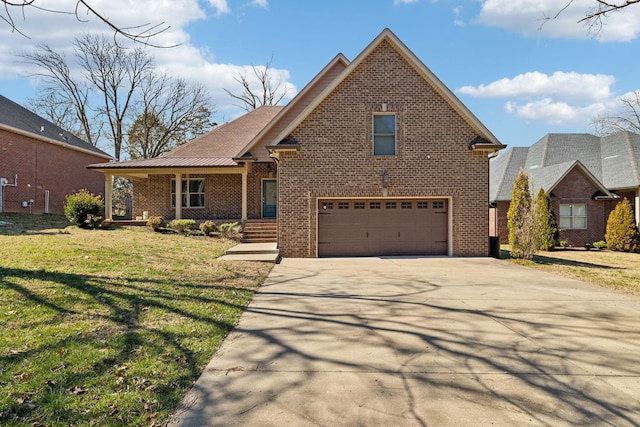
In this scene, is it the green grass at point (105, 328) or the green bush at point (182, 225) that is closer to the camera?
the green grass at point (105, 328)

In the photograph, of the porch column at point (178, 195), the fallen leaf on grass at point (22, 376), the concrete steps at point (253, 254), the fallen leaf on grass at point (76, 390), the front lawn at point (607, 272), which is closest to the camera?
the fallen leaf on grass at point (76, 390)

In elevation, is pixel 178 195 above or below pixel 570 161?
below

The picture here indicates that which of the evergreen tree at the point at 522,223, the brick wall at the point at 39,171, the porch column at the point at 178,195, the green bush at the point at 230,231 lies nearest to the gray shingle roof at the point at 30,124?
the brick wall at the point at 39,171

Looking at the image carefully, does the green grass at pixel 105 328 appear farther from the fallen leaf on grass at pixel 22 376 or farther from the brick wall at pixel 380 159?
the brick wall at pixel 380 159

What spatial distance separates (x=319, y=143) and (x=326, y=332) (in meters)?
8.80

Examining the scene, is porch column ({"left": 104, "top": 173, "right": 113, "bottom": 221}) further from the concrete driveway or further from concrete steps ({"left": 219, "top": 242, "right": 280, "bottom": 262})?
the concrete driveway

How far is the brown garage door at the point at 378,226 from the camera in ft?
44.1

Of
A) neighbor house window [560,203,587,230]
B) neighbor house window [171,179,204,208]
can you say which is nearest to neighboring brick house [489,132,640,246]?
neighbor house window [560,203,587,230]

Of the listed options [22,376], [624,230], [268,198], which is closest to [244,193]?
[268,198]

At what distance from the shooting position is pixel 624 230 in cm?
1786

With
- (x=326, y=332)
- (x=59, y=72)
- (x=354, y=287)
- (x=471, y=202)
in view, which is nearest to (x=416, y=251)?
(x=471, y=202)

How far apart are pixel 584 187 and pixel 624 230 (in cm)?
274

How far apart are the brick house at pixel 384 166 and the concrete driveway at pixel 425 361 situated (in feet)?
18.7

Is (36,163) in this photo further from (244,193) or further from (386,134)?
(386,134)
